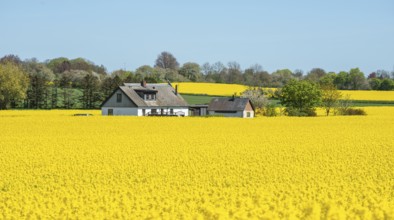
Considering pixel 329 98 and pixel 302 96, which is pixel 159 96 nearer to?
pixel 302 96

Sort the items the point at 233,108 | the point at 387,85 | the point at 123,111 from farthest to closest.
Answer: the point at 387,85
the point at 233,108
the point at 123,111

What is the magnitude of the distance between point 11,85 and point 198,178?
74279 millimetres

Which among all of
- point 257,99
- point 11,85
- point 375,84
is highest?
point 375,84

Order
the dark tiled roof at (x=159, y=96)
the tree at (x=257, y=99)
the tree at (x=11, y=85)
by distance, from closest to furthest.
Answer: the dark tiled roof at (x=159, y=96)
the tree at (x=257, y=99)
the tree at (x=11, y=85)

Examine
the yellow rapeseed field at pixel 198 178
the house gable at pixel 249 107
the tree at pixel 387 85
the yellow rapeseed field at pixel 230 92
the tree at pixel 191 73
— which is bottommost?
the yellow rapeseed field at pixel 198 178

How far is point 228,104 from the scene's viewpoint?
74.8 metres

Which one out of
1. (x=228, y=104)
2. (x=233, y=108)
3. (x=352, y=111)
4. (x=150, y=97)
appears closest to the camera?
(x=150, y=97)

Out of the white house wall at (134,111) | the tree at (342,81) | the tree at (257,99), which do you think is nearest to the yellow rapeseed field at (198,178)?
the white house wall at (134,111)

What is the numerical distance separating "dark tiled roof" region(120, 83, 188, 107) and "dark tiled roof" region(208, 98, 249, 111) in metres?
3.83

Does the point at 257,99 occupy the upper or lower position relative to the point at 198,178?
upper

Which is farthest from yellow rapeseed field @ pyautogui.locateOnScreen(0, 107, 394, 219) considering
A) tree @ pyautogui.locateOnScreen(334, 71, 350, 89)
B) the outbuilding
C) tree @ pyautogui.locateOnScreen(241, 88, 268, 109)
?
tree @ pyautogui.locateOnScreen(334, 71, 350, 89)

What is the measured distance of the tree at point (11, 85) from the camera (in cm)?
8788

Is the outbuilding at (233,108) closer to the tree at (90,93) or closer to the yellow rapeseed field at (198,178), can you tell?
the tree at (90,93)

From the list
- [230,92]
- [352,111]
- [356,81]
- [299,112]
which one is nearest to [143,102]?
[299,112]
